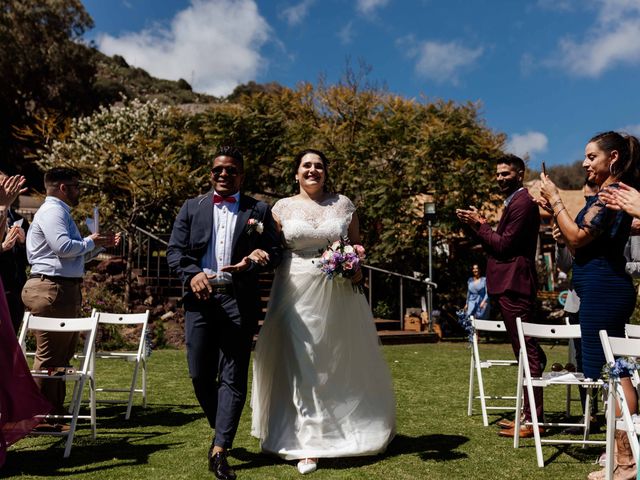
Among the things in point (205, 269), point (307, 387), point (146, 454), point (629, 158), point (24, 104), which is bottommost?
point (146, 454)

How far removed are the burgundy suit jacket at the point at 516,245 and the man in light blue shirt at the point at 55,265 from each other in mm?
3296

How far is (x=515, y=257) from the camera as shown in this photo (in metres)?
5.09

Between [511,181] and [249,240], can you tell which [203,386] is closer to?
[249,240]

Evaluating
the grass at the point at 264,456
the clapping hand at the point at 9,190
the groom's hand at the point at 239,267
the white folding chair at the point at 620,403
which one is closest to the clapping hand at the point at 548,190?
the white folding chair at the point at 620,403

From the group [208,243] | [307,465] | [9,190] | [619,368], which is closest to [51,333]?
[9,190]

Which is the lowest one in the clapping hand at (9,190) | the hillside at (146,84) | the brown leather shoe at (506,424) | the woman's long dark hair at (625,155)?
the brown leather shoe at (506,424)

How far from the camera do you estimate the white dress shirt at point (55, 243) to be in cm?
507

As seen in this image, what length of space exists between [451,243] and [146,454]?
12.9 metres

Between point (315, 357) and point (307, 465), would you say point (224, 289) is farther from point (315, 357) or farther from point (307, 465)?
point (307, 465)

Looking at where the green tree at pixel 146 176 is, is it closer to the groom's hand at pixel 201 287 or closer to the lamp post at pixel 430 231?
→ the lamp post at pixel 430 231

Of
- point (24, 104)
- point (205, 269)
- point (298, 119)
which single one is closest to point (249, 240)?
point (205, 269)

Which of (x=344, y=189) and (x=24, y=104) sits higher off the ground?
(x=24, y=104)

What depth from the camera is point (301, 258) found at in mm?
4508

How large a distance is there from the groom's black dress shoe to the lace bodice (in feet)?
4.96
